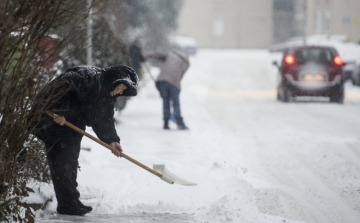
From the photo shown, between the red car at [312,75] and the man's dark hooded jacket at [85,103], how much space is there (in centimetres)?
1127

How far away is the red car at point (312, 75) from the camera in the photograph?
53.0ft

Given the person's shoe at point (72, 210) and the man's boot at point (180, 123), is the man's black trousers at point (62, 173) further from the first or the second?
the man's boot at point (180, 123)

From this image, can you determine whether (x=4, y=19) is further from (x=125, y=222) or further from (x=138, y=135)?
(x=138, y=135)

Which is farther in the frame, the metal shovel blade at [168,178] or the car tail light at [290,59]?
the car tail light at [290,59]

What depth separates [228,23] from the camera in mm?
62625

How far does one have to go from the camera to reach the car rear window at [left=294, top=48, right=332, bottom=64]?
16438 mm

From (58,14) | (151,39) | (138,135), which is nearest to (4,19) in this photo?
(58,14)

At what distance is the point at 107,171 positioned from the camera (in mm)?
7363

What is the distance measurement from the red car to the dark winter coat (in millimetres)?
5761

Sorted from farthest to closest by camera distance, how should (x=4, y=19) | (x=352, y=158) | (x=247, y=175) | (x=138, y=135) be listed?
(x=138, y=135)
(x=352, y=158)
(x=247, y=175)
(x=4, y=19)

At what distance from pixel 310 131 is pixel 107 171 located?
4729 mm

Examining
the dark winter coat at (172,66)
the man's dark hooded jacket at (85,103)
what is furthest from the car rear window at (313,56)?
the man's dark hooded jacket at (85,103)

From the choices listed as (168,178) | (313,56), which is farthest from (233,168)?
(313,56)

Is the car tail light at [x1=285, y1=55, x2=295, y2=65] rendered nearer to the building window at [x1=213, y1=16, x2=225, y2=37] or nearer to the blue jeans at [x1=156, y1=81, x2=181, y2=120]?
the blue jeans at [x1=156, y1=81, x2=181, y2=120]
